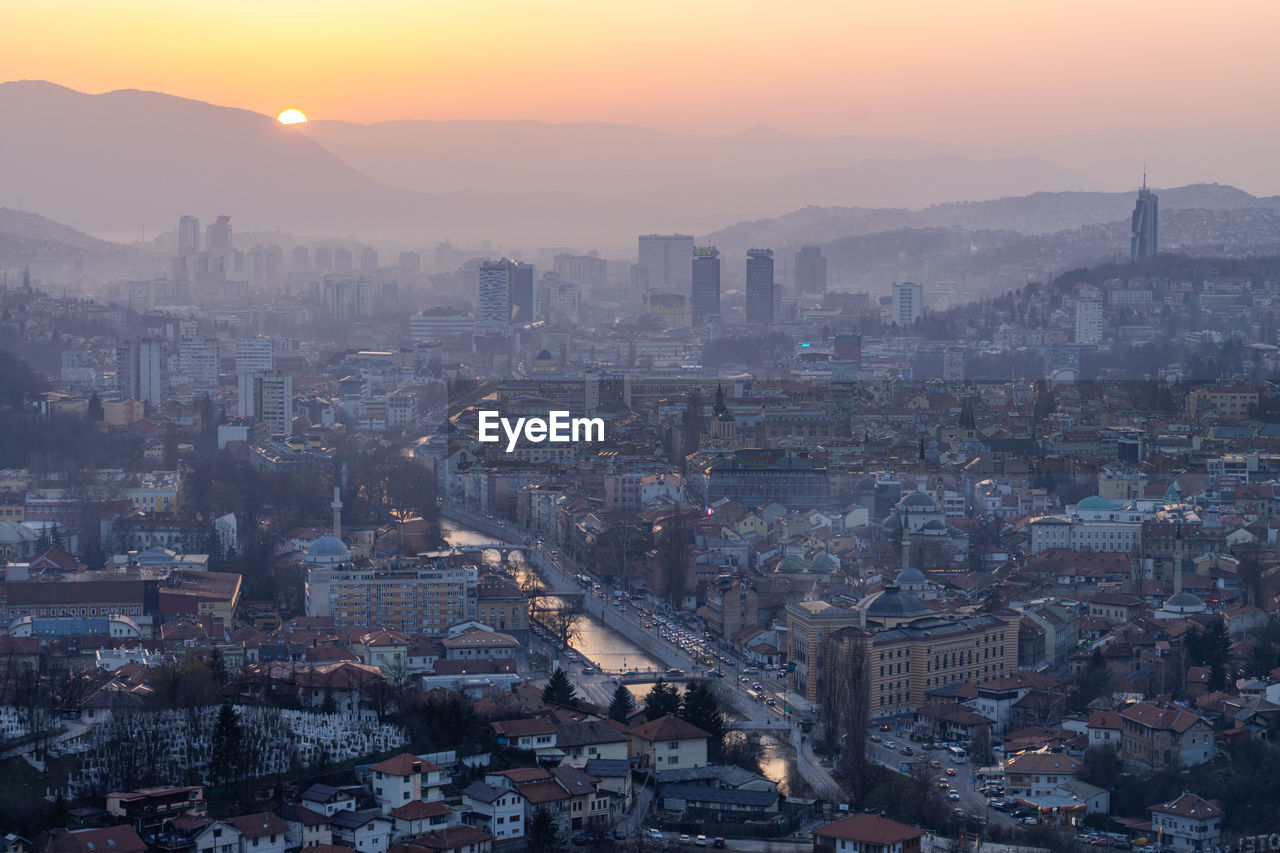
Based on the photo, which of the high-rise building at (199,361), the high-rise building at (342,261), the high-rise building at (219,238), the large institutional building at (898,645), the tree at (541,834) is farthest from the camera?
the high-rise building at (342,261)

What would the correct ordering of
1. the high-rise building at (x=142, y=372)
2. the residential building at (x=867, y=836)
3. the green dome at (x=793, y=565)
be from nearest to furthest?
the residential building at (x=867, y=836)
the green dome at (x=793, y=565)
the high-rise building at (x=142, y=372)

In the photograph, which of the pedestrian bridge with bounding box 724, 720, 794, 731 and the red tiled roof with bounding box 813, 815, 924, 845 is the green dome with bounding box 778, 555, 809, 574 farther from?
the red tiled roof with bounding box 813, 815, 924, 845

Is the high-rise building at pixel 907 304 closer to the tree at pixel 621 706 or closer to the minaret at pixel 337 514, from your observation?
the minaret at pixel 337 514

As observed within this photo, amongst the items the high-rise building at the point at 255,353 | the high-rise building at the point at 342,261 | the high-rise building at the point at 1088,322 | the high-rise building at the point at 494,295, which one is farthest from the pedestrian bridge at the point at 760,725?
the high-rise building at the point at 342,261

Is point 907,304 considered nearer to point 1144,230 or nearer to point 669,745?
point 1144,230

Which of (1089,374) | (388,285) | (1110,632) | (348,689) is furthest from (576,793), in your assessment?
(388,285)

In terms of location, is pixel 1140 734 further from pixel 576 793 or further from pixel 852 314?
pixel 852 314

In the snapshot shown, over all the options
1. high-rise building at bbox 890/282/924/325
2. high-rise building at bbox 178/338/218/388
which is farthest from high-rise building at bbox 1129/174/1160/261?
high-rise building at bbox 178/338/218/388
